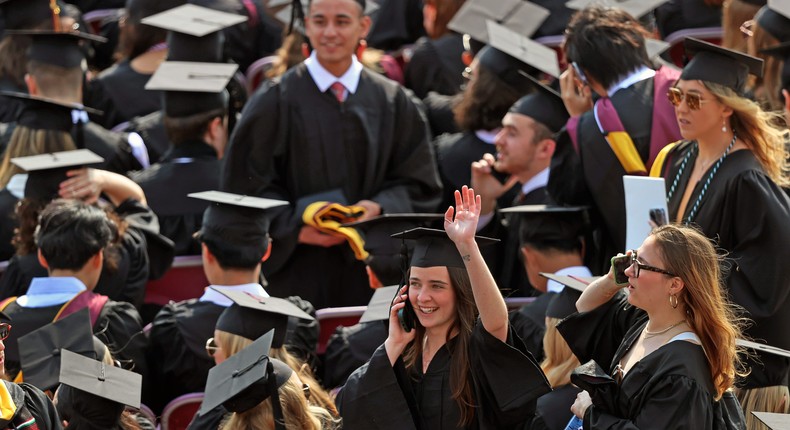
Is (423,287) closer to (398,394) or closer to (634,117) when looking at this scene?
(398,394)

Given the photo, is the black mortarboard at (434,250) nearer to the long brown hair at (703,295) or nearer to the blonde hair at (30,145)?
the long brown hair at (703,295)

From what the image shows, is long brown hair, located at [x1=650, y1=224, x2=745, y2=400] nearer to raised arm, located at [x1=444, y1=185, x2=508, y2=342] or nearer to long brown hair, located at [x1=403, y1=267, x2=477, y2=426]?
raised arm, located at [x1=444, y1=185, x2=508, y2=342]

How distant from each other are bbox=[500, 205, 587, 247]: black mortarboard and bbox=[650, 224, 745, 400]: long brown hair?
171 centimetres

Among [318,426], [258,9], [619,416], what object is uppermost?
[619,416]

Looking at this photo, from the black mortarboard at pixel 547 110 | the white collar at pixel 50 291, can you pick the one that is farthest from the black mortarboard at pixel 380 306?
the black mortarboard at pixel 547 110

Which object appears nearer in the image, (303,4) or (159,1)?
(303,4)

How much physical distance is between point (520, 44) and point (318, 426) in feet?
10.4

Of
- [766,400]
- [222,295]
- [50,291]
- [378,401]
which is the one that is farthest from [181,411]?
[766,400]

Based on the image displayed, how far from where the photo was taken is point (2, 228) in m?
6.62

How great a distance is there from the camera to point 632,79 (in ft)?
19.1

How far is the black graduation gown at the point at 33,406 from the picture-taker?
12.5 feet

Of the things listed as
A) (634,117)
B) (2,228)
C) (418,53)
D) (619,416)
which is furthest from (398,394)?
(418,53)

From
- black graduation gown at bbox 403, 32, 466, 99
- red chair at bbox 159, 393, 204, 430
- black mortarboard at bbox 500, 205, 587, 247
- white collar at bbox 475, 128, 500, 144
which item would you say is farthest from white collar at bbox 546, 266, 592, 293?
black graduation gown at bbox 403, 32, 466, 99

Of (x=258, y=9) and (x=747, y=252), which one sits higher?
(x=747, y=252)
